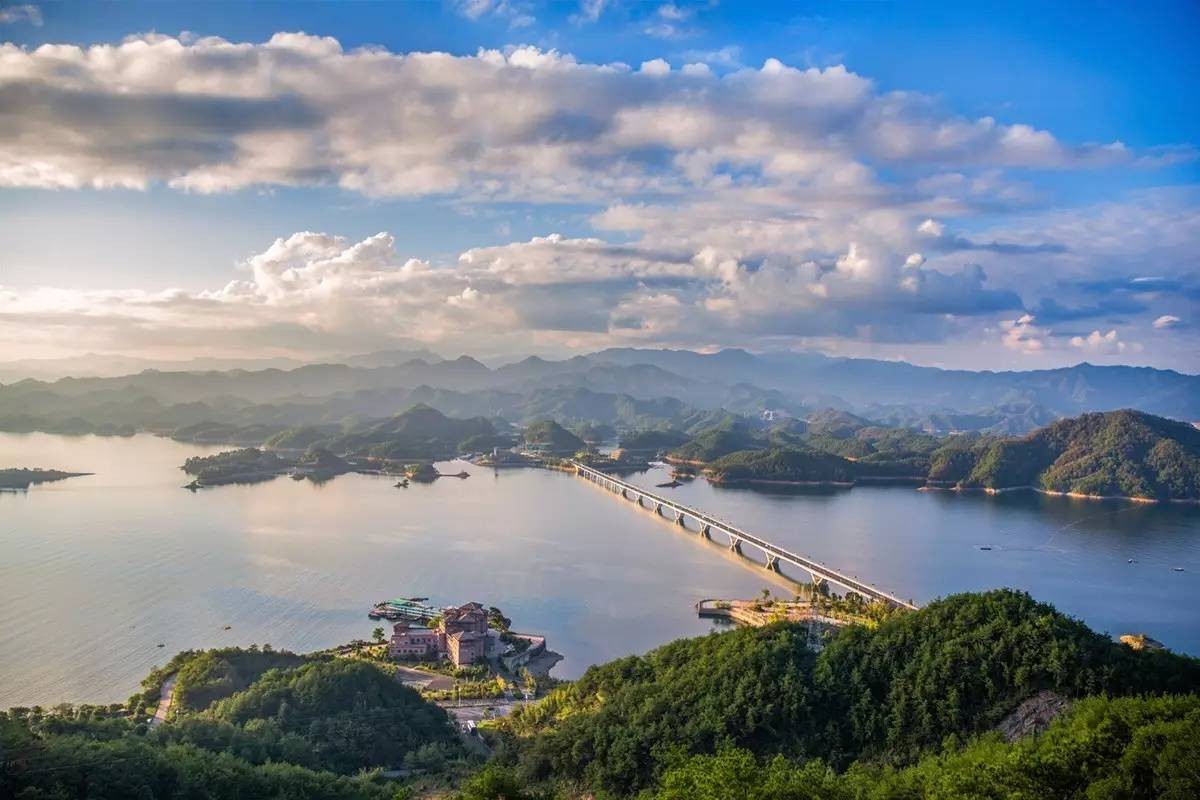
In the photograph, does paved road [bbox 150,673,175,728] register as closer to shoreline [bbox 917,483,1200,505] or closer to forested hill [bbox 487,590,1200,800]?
forested hill [bbox 487,590,1200,800]

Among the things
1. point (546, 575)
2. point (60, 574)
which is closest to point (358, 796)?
point (546, 575)

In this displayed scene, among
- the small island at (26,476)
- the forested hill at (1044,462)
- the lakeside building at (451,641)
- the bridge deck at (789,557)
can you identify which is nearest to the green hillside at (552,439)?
the forested hill at (1044,462)

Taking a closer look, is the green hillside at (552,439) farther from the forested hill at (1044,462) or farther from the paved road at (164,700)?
the paved road at (164,700)

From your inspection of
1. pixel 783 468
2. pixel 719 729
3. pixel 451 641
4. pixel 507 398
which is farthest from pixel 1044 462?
pixel 507 398

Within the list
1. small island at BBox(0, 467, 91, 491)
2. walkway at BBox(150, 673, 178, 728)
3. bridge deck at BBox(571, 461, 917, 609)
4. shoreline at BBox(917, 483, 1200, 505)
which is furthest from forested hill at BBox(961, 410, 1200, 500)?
small island at BBox(0, 467, 91, 491)

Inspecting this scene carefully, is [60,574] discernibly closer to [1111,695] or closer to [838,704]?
[838,704]

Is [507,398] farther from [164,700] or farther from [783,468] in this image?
[164,700]
